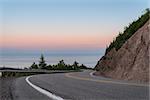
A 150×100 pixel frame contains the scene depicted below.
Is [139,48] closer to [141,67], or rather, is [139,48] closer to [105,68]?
[141,67]

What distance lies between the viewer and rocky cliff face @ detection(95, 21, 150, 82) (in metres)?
30.4

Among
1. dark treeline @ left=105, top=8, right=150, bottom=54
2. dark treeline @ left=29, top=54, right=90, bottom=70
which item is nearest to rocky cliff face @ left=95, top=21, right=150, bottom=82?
dark treeline @ left=105, top=8, right=150, bottom=54

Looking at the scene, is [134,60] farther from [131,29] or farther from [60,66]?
[60,66]

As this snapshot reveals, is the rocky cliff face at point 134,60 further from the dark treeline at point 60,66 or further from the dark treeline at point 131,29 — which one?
the dark treeline at point 60,66

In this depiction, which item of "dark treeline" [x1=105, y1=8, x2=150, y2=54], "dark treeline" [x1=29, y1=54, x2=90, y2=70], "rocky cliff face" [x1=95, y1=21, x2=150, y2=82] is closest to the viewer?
"rocky cliff face" [x1=95, y1=21, x2=150, y2=82]

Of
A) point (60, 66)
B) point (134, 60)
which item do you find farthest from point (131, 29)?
point (60, 66)

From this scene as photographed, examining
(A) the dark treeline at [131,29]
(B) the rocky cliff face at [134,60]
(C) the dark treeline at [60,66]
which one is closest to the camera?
(B) the rocky cliff face at [134,60]

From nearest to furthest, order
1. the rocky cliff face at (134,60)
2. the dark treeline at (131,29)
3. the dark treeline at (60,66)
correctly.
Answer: the rocky cliff face at (134,60) < the dark treeline at (131,29) < the dark treeline at (60,66)

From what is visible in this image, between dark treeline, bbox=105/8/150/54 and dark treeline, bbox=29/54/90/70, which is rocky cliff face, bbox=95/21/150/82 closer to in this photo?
dark treeline, bbox=105/8/150/54

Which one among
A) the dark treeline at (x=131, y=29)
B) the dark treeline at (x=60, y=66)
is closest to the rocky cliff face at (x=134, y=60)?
the dark treeline at (x=131, y=29)

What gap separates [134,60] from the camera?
33.9m

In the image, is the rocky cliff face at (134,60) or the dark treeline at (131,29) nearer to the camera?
the rocky cliff face at (134,60)

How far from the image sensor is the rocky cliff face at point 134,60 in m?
30.4

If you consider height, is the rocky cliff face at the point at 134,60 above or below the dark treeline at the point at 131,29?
below
